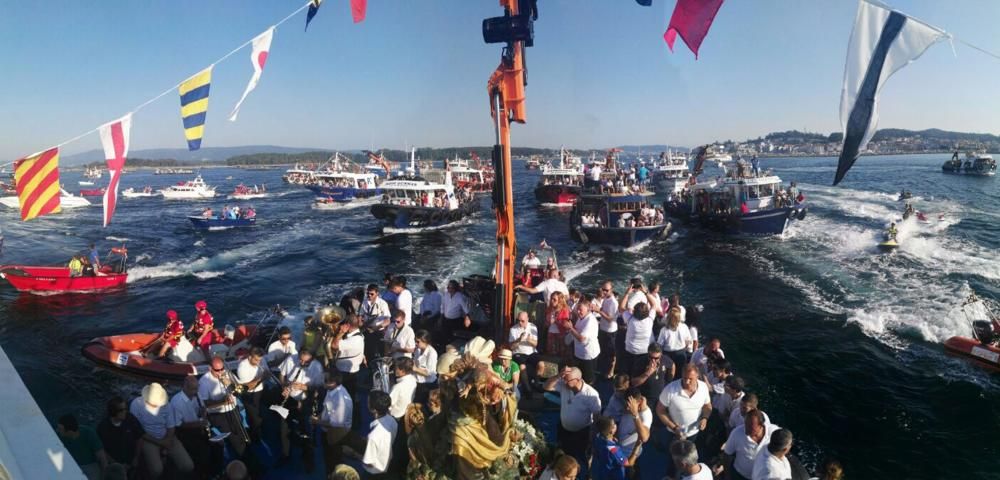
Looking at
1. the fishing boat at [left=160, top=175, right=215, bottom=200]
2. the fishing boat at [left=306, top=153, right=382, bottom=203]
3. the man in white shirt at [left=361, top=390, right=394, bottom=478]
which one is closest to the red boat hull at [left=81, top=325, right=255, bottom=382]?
the man in white shirt at [left=361, top=390, right=394, bottom=478]

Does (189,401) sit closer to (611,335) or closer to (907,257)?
(611,335)

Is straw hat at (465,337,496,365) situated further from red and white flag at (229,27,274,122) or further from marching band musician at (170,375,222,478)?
red and white flag at (229,27,274,122)

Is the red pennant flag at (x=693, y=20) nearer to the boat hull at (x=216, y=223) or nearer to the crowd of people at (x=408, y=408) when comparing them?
the crowd of people at (x=408, y=408)

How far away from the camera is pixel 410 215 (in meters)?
36.2

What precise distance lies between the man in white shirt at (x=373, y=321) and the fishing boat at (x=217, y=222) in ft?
115

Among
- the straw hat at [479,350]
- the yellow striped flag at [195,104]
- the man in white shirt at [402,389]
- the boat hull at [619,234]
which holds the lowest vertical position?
the boat hull at [619,234]

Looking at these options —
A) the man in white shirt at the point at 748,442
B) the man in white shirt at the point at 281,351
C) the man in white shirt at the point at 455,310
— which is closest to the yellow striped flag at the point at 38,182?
the man in white shirt at the point at 281,351

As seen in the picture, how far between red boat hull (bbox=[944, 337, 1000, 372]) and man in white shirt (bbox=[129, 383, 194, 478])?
15.5 m

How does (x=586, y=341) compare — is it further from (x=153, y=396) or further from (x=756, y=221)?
(x=756, y=221)

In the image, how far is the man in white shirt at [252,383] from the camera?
6.00 m

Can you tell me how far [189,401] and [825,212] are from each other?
4530cm

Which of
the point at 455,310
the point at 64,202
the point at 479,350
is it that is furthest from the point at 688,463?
the point at 64,202

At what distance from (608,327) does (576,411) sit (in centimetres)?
299

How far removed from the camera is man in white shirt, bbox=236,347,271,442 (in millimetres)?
6004
